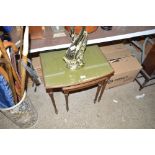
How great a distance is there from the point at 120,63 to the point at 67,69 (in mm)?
607

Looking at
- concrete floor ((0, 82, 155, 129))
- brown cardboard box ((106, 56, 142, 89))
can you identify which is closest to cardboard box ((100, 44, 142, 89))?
brown cardboard box ((106, 56, 142, 89))

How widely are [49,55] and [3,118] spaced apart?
767 mm

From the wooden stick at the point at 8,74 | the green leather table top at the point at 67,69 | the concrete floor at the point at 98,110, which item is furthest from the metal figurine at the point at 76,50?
the concrete floor at the point at 98,110

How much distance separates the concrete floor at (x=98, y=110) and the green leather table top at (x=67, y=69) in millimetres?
Answer: 536

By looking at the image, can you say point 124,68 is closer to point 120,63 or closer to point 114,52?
point 120,63

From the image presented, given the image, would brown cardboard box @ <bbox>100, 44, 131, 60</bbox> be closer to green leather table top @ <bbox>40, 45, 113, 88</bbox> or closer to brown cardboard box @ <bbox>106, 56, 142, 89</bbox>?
brown cardboard box @ <bbox>106, 56, 142, 89</bbox>

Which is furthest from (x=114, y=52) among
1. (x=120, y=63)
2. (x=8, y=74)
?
(x=8, y=74)

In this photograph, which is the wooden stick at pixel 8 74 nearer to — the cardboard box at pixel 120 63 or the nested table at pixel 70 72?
the nested table at pixel 70 72

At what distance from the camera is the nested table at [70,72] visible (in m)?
1.16

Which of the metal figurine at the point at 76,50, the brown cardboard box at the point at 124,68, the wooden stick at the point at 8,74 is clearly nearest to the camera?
the wooden stick at the point at 8,74

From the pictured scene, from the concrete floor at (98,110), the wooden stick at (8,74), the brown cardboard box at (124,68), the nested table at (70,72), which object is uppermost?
the wooden stick at (8,74)

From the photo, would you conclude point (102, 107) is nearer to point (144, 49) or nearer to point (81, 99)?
point (81, 99)

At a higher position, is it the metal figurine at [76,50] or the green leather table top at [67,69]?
the metal figurine at [76,50]

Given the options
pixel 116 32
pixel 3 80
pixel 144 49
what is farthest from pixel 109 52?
pixel 3 80
